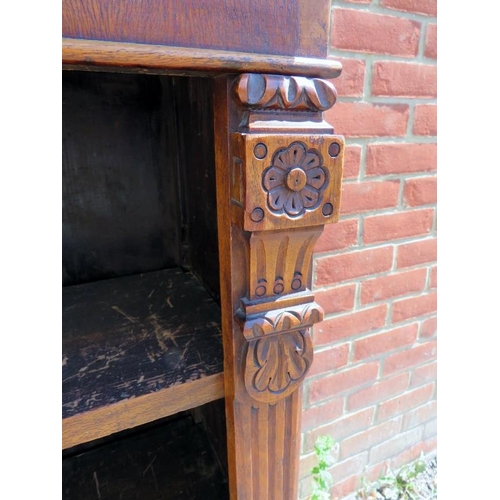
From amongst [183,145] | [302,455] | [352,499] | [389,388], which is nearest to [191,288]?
[183,145]

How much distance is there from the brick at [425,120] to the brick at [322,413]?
2.32ft

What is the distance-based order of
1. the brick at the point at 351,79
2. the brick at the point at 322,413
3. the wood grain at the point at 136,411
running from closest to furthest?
the wood grain at the point at 136,411, the brick at the point at 351,79, the brick at the point at 322,413

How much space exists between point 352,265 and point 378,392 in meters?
0.42

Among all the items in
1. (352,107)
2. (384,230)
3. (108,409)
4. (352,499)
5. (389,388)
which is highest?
(352,107)

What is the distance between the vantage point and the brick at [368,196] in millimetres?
838

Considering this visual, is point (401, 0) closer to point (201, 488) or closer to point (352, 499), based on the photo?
point (201, 488)

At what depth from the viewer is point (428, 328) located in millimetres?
1090

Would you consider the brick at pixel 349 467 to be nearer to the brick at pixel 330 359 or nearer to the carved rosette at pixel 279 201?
the brick at pixel 330 359

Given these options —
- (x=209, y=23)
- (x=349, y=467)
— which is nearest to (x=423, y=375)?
(x=349, y=467)

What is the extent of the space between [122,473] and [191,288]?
45 centimetres

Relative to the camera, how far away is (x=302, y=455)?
101cm

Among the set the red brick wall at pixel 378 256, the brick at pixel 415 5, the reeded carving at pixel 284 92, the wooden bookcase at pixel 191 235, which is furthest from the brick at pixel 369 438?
the brick at pixel 415 5

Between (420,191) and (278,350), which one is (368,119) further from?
(278,350)

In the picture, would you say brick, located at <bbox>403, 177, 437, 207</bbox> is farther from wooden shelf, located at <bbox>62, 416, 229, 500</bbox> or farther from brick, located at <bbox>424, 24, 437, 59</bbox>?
wooden shelf, located at <bbox>62, 416, 229, 500</bbox>
